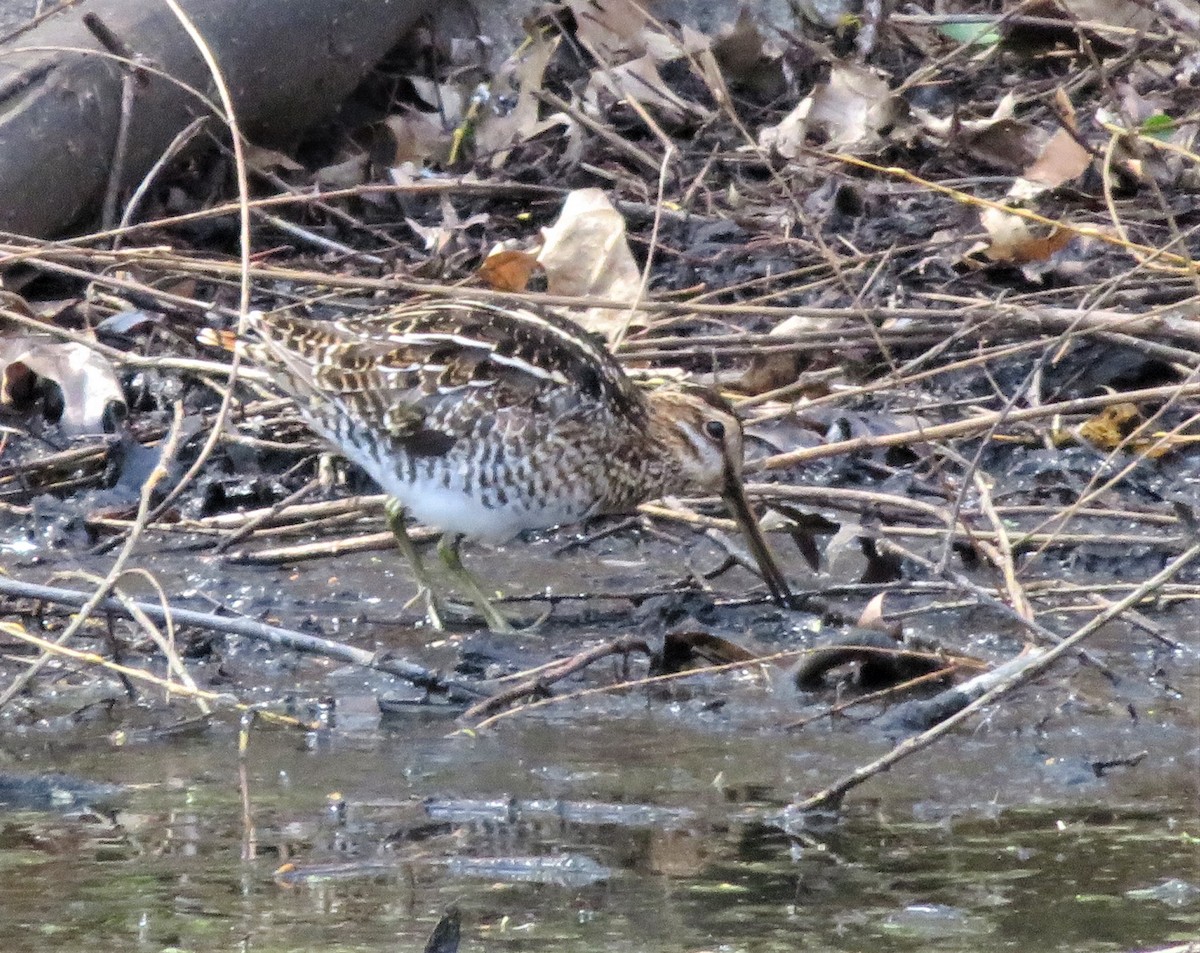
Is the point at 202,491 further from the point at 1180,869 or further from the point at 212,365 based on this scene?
the point at 1180,869

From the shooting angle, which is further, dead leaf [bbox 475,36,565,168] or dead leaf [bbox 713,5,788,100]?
dead leaf [bbox 713,5,788,100]

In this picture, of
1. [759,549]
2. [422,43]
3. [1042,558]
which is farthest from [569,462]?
[422,43]

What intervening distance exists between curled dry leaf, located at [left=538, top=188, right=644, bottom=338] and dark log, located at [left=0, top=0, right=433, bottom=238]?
130 centimetres

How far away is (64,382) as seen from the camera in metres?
5.85

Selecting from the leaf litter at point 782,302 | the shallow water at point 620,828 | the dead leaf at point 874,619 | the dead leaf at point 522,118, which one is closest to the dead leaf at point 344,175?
the leaf litter at point 782,302

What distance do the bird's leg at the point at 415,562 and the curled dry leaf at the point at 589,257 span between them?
4.50ft

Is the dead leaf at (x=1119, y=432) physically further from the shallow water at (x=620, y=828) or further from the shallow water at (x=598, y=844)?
the shallow water at (x=598, y=844)

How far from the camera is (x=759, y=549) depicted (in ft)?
16.0

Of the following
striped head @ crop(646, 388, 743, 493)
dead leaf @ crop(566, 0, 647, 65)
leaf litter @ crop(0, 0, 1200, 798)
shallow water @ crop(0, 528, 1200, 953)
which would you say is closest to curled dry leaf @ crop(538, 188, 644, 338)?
leaf litter @ crop(0, 0, 1200, 798)

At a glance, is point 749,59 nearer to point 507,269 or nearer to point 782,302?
point 782,302

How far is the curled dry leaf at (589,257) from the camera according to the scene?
6.35 meters

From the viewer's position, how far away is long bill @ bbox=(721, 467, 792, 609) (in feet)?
15.6

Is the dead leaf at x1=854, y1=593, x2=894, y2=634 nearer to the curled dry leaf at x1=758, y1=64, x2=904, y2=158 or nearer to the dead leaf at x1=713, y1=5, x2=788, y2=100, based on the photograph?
the curled dry leaf at x1=758, y1=64, x2=904, y2=158

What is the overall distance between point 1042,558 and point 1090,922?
220 centimetres
